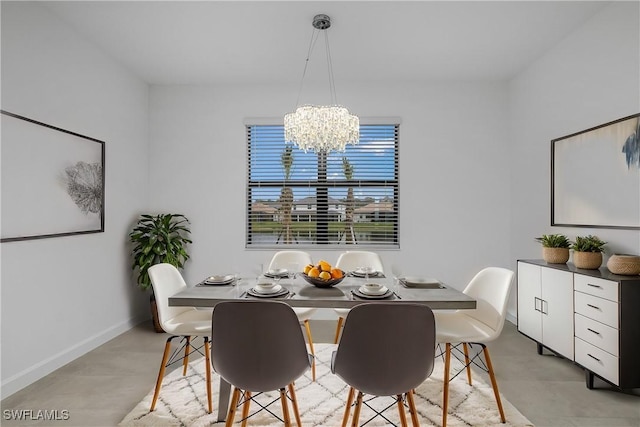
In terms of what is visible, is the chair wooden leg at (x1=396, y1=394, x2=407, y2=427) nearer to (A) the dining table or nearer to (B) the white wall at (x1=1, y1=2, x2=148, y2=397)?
(A) the dining table

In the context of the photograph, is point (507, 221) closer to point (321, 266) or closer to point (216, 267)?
point (321, 266)

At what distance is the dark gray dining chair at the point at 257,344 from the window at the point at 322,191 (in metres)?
2.57

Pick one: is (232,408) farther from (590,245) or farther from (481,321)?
(590,245)

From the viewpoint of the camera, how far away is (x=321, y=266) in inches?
87.3

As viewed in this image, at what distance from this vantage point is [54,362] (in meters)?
2.65

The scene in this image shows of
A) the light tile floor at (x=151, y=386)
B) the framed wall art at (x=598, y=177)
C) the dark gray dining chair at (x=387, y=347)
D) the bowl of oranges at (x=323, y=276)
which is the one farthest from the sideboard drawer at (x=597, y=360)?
the bowl of oranges at (x=323, y=276)

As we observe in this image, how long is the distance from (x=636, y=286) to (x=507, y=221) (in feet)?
6.35

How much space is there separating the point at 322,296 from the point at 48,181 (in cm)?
230

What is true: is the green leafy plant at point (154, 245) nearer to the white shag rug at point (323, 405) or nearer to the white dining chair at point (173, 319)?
the white dining chair at point (173, 319)

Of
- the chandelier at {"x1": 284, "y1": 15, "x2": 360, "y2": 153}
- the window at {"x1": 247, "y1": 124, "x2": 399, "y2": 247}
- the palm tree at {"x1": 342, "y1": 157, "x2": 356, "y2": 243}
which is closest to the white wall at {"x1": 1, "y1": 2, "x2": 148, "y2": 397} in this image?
the window at {"x1": 247, "y1": 124, "x2": 399, "y2": 247}

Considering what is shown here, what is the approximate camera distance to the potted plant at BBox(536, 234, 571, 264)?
2801 millimetres

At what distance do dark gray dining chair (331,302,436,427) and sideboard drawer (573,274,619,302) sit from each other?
4.88 ft

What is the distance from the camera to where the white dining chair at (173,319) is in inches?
81.9

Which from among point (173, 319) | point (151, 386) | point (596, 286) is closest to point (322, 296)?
point (173, 319)
